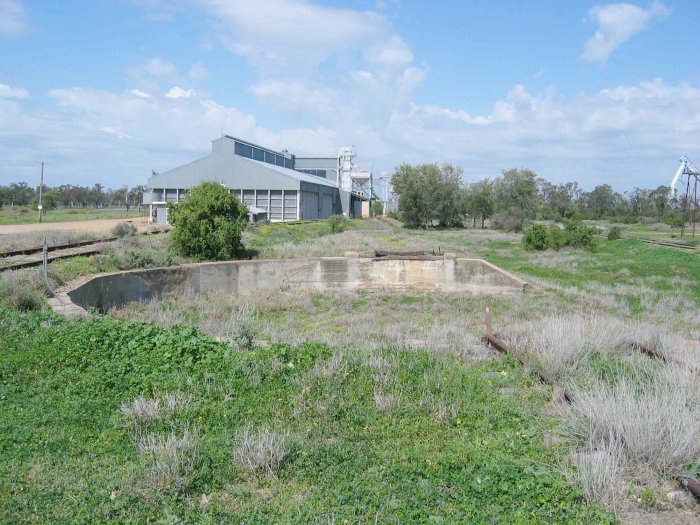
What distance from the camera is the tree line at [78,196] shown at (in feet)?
326

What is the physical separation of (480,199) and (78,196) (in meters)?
78.4

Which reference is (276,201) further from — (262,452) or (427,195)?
(262,452)

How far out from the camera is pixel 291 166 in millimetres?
82125

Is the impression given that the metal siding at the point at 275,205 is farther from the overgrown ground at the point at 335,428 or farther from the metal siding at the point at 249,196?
the overgrown ground at the point at 335,428

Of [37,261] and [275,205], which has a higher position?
[275,205]

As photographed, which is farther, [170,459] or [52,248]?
[52,248]

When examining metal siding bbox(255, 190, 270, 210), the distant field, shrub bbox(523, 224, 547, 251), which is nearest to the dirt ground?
the distant field

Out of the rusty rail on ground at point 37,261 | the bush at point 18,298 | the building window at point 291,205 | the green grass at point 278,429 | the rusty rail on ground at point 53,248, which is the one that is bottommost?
the green grass at point 278,429

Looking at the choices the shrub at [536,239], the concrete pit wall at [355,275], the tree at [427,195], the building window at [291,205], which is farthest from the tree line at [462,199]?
the concrete pit wall at [355,275]

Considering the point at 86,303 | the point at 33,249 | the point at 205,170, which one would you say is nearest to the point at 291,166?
the point at 205,170

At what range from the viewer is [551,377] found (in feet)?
26.1

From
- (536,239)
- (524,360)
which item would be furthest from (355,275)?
(536,239)

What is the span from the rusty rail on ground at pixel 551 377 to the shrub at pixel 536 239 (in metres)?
29.2

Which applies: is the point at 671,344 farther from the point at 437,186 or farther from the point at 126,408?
the point at 437,186
